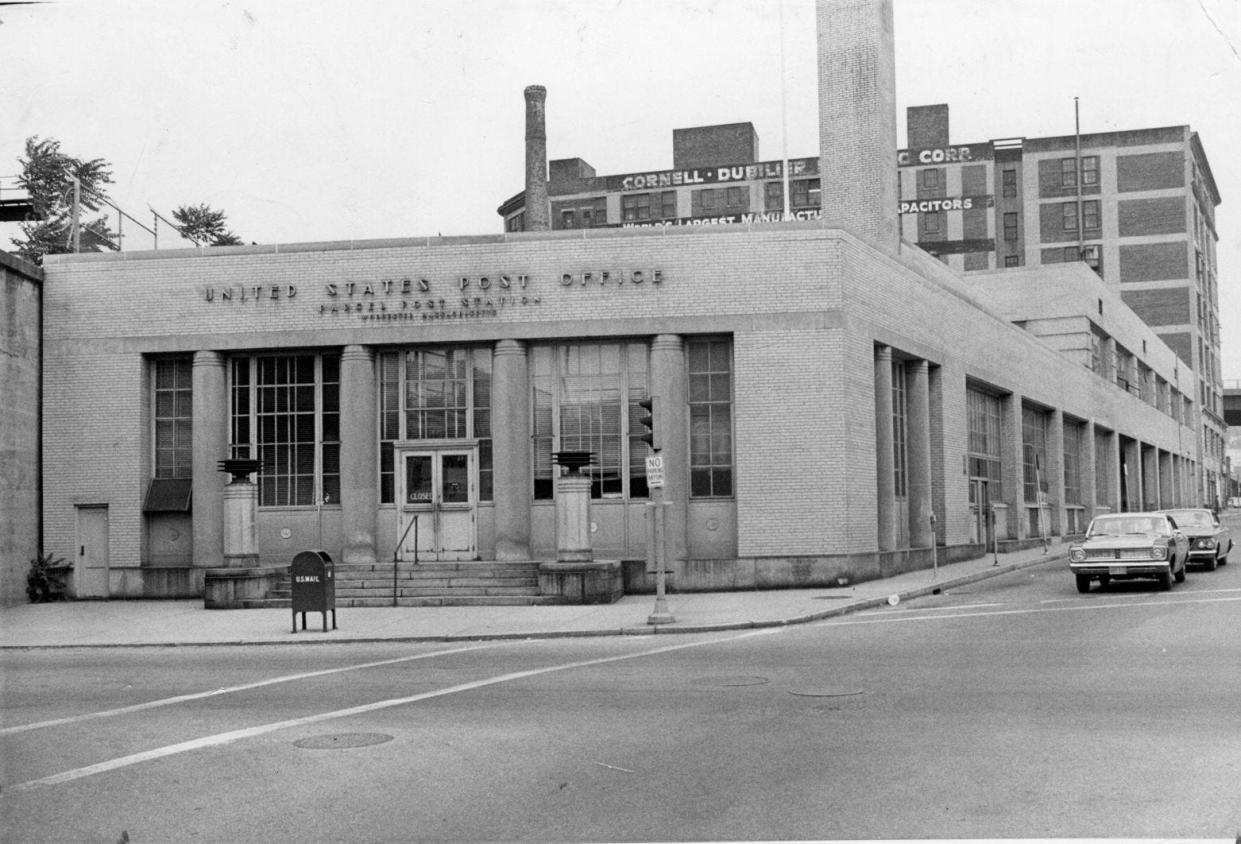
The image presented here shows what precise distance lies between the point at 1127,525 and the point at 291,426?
56.6ft

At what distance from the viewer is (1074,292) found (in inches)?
2120

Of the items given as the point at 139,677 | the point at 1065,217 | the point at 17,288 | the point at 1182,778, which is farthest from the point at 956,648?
the point at 1065,217

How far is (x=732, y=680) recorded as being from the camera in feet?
43.7

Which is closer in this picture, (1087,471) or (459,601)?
(459,601)

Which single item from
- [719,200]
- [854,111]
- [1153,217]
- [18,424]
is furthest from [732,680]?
[1153,217]

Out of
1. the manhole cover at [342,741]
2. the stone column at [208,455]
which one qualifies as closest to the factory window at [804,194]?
the stone column at [208,455]

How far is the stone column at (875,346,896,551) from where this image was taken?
98.2 ft

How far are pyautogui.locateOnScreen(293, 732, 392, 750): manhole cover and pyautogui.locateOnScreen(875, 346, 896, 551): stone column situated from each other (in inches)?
815

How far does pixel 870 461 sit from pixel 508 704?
704 inches

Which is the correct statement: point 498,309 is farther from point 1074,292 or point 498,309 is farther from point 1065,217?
point 1065,217

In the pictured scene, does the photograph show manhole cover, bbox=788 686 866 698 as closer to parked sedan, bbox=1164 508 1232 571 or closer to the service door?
parked sedan, bbox=1164 508 1232 571

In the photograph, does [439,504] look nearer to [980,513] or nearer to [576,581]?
[576,581]

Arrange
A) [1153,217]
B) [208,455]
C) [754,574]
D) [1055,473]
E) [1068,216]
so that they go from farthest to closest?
[1068,216]
[1153,217]
[1055,473]
[208,455]
[754,574]

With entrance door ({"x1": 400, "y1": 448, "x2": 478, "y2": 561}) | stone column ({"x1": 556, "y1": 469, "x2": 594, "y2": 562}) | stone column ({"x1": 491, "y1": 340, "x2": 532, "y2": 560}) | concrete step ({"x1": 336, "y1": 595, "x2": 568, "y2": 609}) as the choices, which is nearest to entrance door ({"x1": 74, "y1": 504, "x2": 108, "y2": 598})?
concrete step ({"x1": 336, "y1": 595, "x2": 568, "y2": 609})
